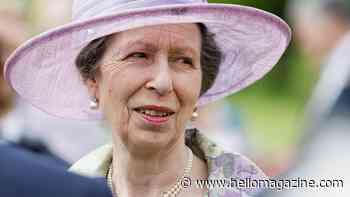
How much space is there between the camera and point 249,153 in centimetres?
740

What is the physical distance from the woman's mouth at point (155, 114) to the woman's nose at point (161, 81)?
6 centimetres

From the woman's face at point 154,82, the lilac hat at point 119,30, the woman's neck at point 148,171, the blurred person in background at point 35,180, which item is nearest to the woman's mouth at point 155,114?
the woman's face at point 154,82

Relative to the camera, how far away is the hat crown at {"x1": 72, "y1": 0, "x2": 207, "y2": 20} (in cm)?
352

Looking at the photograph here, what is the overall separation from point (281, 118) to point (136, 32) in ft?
21.6

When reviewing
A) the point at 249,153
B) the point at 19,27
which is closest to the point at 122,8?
the point at 19,27

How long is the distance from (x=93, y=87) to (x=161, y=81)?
1.24ft

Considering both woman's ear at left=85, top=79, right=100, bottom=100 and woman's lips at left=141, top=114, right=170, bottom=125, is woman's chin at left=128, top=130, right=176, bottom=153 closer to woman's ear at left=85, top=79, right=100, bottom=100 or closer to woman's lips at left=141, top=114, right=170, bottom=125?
woman's lips at left=141, top=114, right=170, bottom=125

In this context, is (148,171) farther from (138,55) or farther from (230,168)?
(138,55)

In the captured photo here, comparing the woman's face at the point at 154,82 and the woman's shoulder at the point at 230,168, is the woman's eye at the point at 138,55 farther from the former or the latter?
the woman's shoulder at the point at 230,168

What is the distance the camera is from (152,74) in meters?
3.52

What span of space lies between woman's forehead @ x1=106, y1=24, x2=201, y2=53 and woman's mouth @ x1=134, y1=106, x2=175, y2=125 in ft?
0.59

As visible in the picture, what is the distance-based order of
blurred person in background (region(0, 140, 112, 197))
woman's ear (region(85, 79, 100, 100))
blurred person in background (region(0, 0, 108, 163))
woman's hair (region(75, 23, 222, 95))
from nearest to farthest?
blurred person in background (region(0, 140, 112, 197))
blurred person in background (region(0, 0, 108, 163))
woman's hair (region(75, 23, 222, 95))
woman's ear (region(85, 79, 100, 100))

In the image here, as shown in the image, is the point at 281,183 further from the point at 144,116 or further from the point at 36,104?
the point at 36,104

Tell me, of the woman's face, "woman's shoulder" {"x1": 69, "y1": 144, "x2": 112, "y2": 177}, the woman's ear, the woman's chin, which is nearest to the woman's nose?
the woman's face
